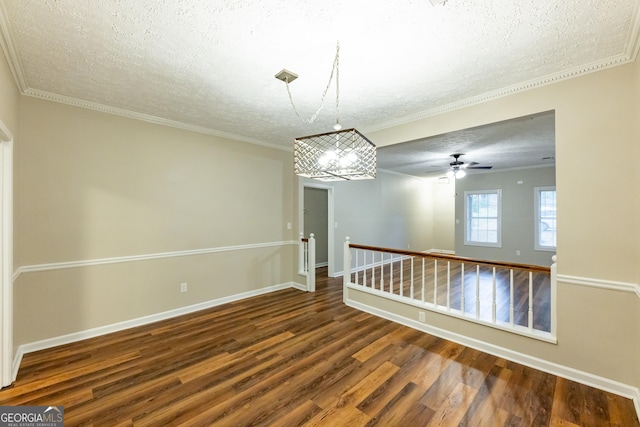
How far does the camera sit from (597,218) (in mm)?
2232

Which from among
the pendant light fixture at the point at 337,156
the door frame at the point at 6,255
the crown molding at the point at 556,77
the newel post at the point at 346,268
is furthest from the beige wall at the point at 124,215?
the crown molding at the point at 556,77

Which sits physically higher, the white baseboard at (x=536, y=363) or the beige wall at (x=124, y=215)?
the beige wall at (x=124, y=215)

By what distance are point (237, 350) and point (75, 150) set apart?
9.32ft

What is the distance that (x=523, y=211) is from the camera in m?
7.00

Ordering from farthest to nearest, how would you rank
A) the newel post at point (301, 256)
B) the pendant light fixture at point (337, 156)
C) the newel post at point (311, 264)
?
1. the newel post at point (301, 256)
2. the newel post at point (311, 264)
3. the pendant light fixture at point (337, 156)

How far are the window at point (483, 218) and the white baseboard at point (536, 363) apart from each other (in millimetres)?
5543

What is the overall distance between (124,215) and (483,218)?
27.8ft

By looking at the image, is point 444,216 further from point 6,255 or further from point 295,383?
point 6,255

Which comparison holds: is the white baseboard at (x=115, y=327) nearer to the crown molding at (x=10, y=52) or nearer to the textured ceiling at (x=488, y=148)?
the crown molding at (x=10, y=52)

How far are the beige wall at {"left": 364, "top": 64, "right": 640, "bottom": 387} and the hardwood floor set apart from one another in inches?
13.0

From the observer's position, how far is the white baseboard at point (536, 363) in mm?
2105

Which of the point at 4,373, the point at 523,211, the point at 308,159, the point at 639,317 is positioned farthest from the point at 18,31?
the point at 523,211

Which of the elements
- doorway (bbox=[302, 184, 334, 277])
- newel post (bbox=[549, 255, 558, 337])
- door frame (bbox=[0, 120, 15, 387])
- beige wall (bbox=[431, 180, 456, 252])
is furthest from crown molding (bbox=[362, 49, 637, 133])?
beige wall (bbox=[431, 180, 456, 252])

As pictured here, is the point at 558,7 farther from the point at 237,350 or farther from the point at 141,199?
the point at 141,199
